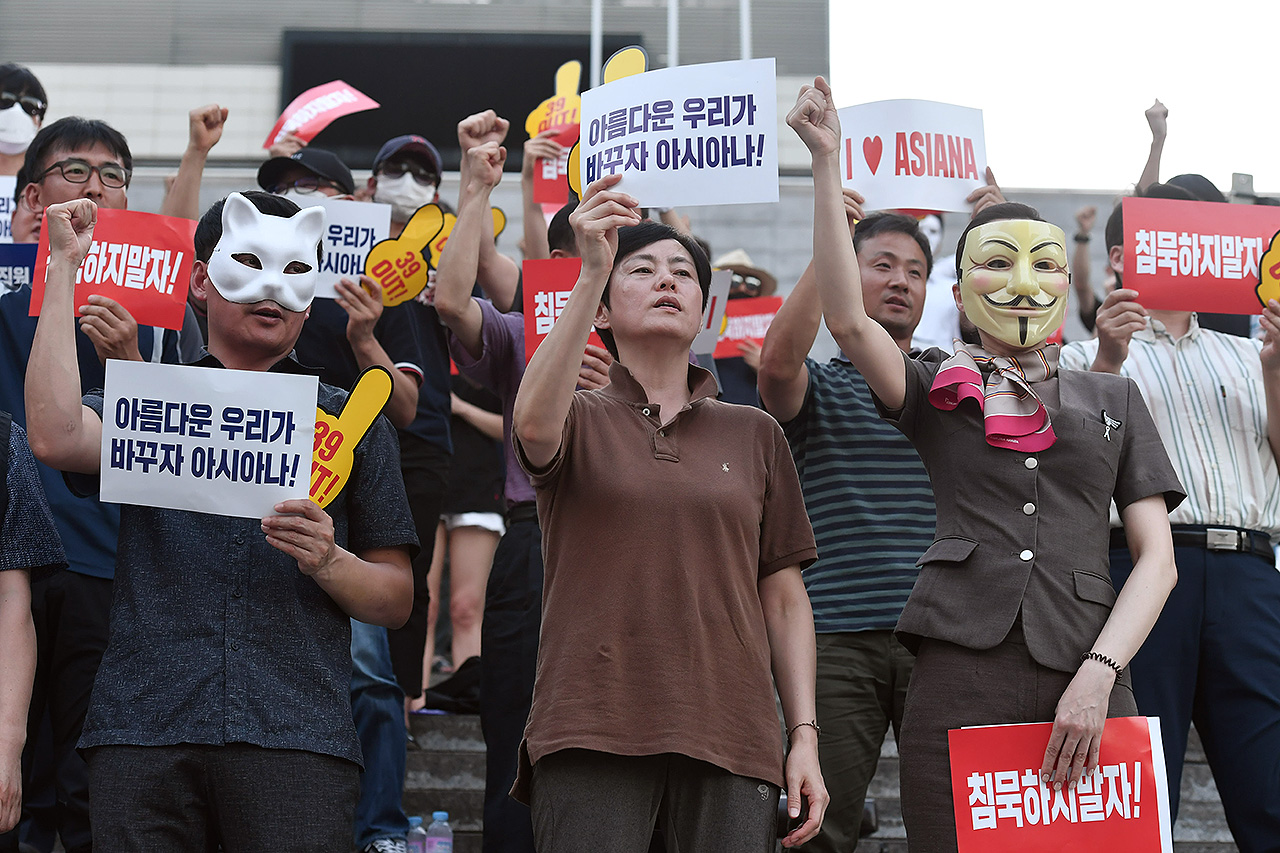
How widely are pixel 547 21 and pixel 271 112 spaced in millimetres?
2635

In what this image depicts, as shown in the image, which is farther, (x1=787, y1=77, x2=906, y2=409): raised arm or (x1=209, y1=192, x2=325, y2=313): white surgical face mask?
(x1=209, y1=192, x2=325, y2=313): white surgical face mask

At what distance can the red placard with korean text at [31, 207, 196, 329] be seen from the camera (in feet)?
13.7

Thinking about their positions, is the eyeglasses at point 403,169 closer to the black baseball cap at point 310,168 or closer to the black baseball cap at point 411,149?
the black baseball cap at point 411,149

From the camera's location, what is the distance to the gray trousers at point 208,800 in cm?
293

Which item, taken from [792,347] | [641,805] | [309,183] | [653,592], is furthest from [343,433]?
[309,183]

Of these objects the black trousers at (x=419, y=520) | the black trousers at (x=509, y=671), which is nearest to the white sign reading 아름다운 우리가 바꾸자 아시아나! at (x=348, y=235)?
the black trousers at (x=419, y=520)

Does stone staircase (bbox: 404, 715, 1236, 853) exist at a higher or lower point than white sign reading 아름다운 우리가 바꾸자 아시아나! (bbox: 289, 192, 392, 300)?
lower

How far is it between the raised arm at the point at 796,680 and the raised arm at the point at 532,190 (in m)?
2.72

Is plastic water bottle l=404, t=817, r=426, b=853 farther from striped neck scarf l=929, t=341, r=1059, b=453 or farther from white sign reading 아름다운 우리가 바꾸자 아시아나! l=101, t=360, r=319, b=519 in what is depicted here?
striped neck scarf l=929, t=341, r=1059, b=453

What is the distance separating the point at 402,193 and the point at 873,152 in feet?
7.15

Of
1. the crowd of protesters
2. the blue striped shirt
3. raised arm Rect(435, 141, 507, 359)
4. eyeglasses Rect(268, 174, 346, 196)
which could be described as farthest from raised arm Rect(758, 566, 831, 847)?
eyeglasses Rect(268, 174, 346, 196)

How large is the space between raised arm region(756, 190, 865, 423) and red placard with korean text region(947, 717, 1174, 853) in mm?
1308

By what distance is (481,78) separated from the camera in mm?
12883

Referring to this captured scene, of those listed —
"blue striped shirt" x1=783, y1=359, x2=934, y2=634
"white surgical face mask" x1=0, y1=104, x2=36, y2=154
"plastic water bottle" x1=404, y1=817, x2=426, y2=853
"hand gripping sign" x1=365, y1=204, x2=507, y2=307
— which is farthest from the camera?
"white surgical face mask" x1=0, y1=104, x2=36, y2=154
